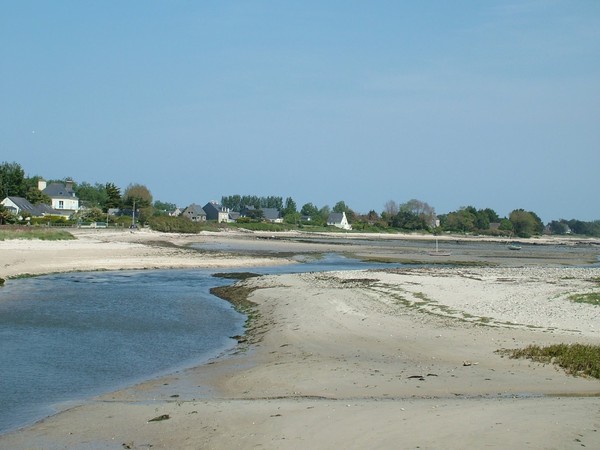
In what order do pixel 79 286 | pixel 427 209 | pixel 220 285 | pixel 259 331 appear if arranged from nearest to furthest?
pixel 259 331
pixel 79 286
pixel 220 285
pixel 427 209

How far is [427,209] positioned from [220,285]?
153696 millimetres

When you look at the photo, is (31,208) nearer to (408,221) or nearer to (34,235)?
(34,235)

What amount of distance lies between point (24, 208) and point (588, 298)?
89453mm

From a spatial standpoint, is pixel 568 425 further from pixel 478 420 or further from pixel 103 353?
pixel 103 353

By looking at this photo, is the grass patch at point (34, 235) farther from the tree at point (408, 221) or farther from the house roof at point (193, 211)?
the tree at point (408, 221)

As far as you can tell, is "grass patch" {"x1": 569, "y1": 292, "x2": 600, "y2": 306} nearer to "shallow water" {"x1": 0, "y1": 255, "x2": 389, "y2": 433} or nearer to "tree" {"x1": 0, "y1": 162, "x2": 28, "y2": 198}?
"shallow water" {"x1": 0, "y1": 255, "x2": 389, "y2": 433}

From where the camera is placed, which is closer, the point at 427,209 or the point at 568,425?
the point at 568,425

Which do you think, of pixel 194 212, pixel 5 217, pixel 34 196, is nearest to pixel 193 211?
pixel 194 212

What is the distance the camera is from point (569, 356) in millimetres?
12266

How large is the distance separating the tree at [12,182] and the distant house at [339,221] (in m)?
87.4

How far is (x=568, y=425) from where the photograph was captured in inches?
320

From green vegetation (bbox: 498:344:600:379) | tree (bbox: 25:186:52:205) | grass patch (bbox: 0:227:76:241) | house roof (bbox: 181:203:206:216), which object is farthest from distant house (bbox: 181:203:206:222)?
green vegetation (bbox: 498:344:600:379)

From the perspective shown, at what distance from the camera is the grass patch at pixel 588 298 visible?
20.8m

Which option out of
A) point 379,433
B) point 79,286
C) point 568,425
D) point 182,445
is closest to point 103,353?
point 182,445
